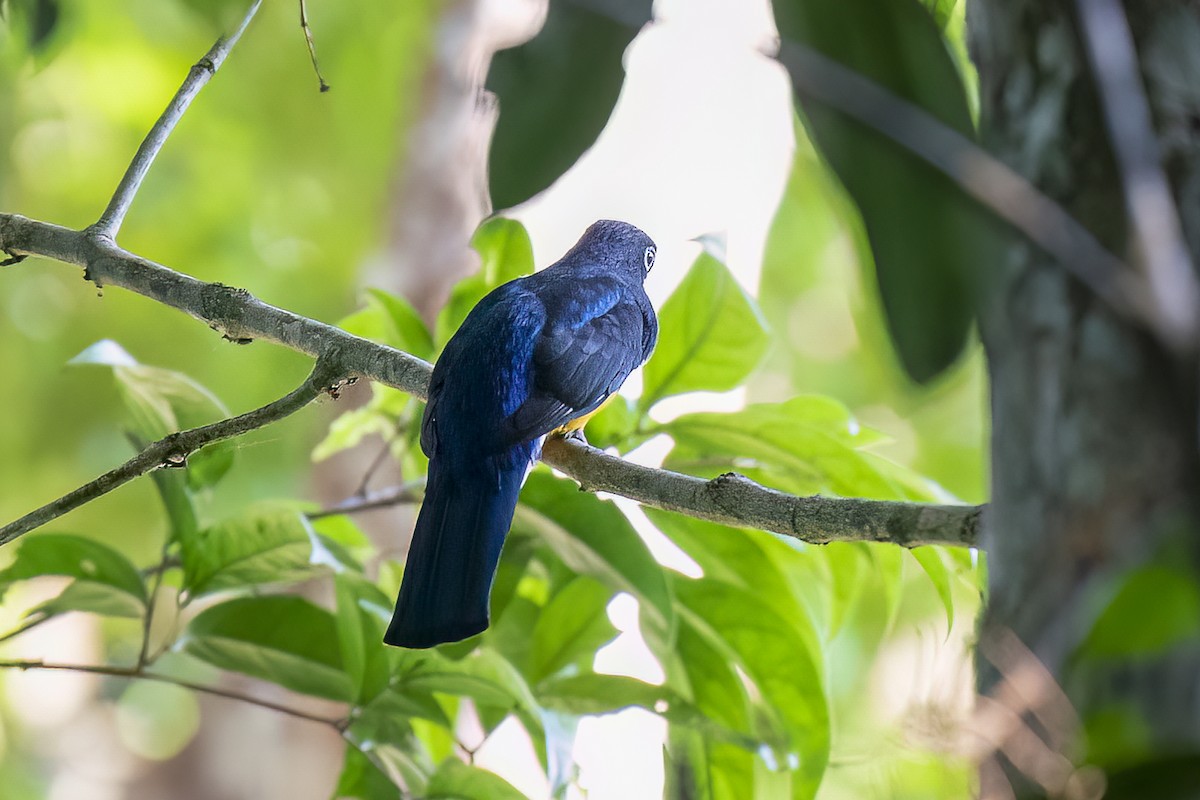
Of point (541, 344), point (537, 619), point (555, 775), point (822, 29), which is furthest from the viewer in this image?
point (537, 619)

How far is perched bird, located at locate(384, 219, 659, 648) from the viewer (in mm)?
1193

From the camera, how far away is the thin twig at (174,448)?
1.23 m

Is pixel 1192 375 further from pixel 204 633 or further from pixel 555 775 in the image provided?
pixel 204 633

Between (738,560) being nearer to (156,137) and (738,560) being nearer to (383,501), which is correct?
(383,501)

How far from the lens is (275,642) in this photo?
1.54 m

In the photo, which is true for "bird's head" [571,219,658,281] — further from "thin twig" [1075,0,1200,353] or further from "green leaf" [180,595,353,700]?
"thin twig" [1075,0,1200,353]

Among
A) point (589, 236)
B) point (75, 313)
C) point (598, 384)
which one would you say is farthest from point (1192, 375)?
point (75, 313)

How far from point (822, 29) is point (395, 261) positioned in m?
3.52

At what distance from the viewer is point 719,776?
1.56 meters

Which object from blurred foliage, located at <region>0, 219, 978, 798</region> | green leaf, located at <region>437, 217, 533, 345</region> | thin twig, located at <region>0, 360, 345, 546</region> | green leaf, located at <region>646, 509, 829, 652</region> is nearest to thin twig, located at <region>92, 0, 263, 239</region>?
blurred foliage, located at <region>0, 219, 978, 798</region>

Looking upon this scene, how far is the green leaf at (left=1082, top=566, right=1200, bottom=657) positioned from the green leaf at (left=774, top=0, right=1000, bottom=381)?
98mm

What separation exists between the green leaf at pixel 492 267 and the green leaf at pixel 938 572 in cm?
74

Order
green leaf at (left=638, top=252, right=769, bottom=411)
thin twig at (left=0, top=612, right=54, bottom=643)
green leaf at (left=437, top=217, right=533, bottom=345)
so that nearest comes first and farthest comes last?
thin twig at (left=0, top=612, right=54, bottom=643) < green leaf at (left=638, top=252, right=769, bottom=411) < green leaf at (left=437, top=217, right=533, bottom=345)

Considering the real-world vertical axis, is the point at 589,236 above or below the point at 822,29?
above
